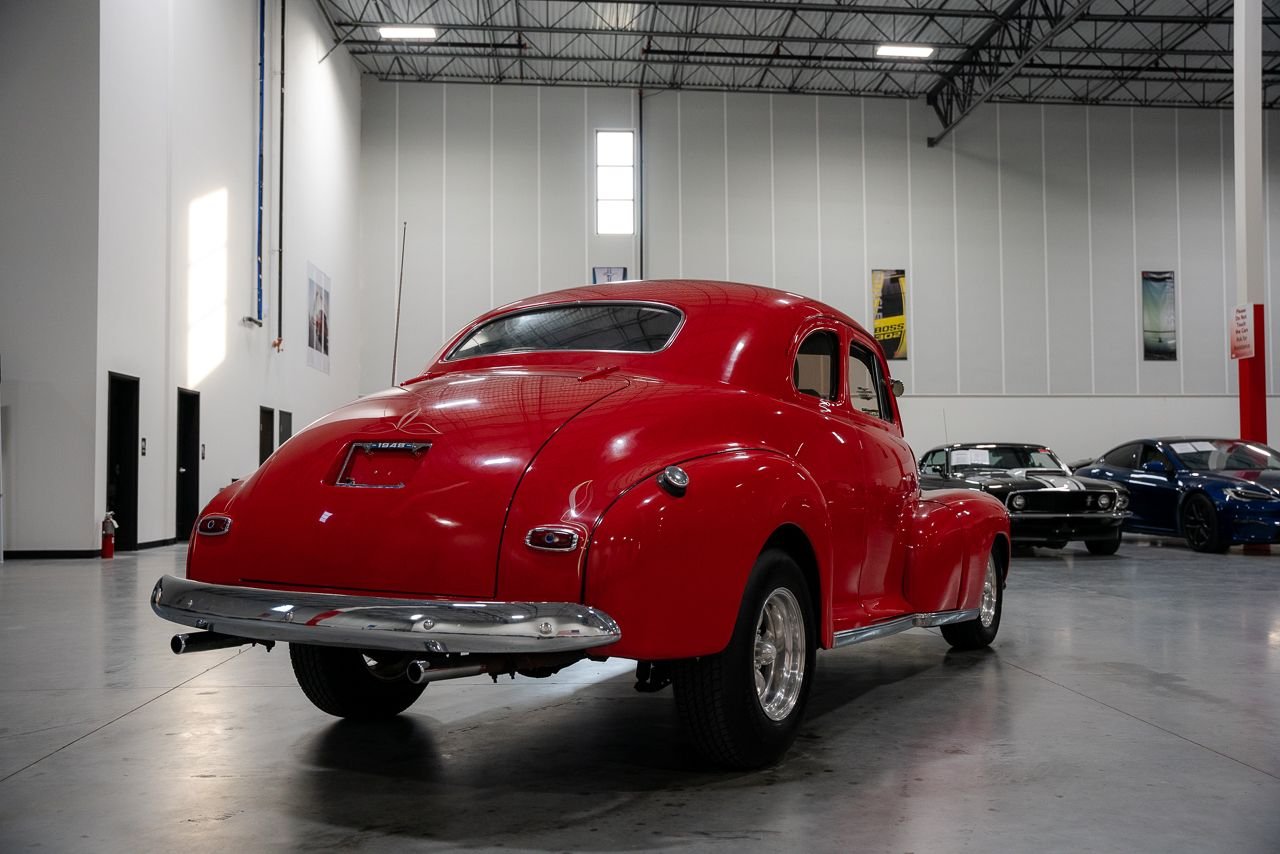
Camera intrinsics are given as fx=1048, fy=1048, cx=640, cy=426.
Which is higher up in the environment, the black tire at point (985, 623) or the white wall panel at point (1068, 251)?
the white wall panel at point (1068, 251)

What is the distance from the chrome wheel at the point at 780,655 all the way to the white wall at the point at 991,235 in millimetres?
22176

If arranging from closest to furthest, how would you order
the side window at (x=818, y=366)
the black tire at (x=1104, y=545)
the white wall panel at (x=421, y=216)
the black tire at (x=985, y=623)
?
the side window at (x=818, y=366)
the black tire at (x=985, y=623)
the black tire at (x=1104, y=545)
the white wall panel at (x=421, y=216)

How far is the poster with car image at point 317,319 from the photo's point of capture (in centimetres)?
2042

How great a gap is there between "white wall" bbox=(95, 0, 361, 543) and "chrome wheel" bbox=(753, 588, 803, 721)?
1070 cm

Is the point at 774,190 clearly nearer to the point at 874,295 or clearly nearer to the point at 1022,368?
the point at 874,295

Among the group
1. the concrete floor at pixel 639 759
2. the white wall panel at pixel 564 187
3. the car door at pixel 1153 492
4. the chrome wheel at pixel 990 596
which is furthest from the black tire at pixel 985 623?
the white wall panel at pixel 564 187

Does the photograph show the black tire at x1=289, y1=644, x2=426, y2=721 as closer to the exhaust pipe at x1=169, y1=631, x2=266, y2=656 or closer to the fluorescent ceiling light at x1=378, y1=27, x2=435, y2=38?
the exhaust pipe at x1=169, y1=631, x2=266, y2=656

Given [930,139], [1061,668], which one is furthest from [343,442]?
[930,139]

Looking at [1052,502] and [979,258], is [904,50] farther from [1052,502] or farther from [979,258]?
[1052,502]

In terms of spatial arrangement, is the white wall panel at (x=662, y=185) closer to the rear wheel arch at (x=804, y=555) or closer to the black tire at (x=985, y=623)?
the black tire at (x=985, y=623)

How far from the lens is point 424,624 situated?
270 centimetres

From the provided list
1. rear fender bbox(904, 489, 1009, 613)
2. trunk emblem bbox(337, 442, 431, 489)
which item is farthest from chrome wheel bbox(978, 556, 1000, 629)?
trunk emblem bbox(337, 442, 431, 489)

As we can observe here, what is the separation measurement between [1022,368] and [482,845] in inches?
1015

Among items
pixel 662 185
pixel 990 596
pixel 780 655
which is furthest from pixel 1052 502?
pixel 662 185
